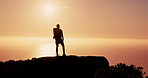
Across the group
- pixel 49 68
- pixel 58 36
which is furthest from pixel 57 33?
pixel 49 68

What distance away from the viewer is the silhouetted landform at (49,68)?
2356 cm

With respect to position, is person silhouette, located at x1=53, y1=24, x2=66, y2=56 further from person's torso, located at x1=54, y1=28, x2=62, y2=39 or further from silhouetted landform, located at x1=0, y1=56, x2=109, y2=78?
silhouetted landform, located at x1=0, y1=56, x2=109, y2=78

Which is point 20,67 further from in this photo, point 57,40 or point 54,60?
point 57,40

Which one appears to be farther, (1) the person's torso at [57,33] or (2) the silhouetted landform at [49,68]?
(1) the person's torso at [57,33]

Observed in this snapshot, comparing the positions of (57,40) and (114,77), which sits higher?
(57,40)

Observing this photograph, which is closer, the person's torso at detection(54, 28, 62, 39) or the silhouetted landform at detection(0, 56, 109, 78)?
the silhouetted landform at detection(0, 56, 109, 78)

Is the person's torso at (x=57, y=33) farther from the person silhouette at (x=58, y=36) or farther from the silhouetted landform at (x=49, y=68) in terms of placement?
Result: the silhouetted landform at (x=49, y=68)

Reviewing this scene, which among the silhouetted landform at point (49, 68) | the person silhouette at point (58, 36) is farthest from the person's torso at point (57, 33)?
the silhouetted landform at point (49, 68)

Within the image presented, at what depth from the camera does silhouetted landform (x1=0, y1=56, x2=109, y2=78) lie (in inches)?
928

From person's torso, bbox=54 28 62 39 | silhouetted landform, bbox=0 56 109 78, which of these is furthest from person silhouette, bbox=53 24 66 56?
silhouetted landform, bbox=0 56 109 78

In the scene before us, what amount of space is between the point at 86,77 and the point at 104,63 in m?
5.19

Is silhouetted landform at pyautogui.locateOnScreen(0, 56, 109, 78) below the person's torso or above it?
below

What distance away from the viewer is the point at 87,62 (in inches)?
1071

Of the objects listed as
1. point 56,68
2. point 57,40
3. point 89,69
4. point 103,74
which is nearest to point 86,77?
point 89,69
